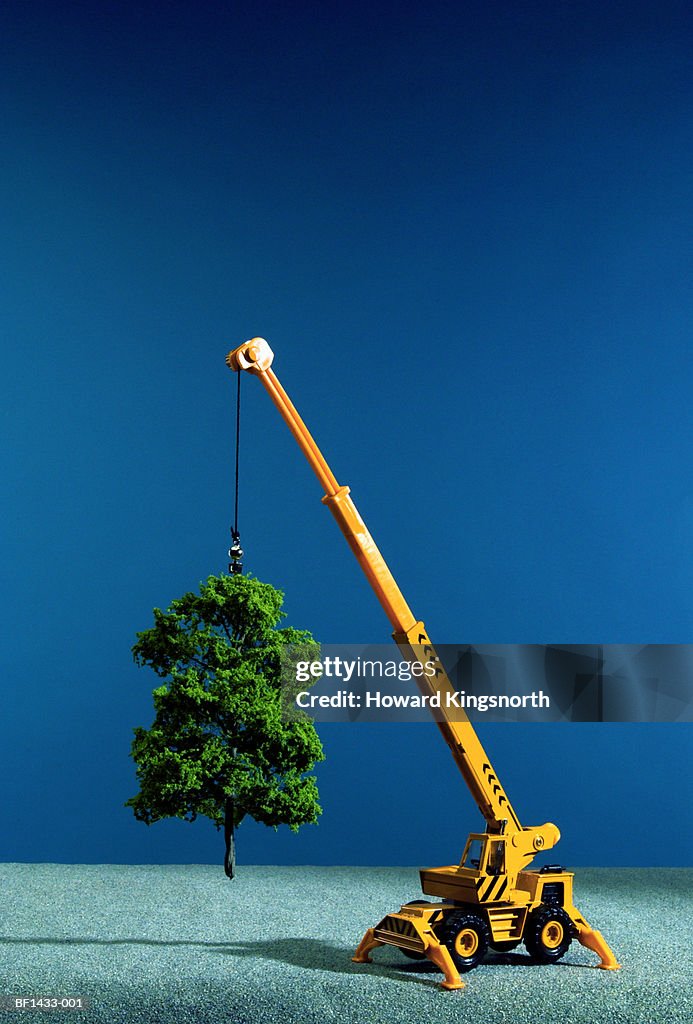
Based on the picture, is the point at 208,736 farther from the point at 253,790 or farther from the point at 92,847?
the point at 92,847

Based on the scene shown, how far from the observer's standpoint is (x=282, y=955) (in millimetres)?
7711

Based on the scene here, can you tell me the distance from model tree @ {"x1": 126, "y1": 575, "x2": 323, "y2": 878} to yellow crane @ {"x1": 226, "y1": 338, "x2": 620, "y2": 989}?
0.94m

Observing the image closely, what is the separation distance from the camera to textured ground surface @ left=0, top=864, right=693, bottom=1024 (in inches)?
256

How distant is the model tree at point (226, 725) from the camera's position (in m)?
7.64

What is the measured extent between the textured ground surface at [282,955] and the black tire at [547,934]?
0.10 meters

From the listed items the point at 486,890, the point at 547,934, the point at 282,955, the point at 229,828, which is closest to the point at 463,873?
the point at 486,890

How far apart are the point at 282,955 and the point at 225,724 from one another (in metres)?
1.65

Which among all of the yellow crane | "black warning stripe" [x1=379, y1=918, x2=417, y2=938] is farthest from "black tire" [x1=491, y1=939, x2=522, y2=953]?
"black warning stripe" [x1=379, y1=918, x2=417, y2=938]

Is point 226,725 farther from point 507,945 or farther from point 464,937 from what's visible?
point 507,945

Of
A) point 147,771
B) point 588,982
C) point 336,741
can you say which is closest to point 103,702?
point 336,741

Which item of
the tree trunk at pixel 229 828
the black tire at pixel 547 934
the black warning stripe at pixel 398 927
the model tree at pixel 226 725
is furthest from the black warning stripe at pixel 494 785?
the tree trunk at pixel 229 828

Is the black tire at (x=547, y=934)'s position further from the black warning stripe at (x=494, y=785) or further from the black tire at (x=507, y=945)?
the black warning stripe at (x=494, y=785)

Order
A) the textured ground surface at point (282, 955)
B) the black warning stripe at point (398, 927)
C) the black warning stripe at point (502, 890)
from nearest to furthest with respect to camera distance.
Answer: the textured ground surface at point (282, 955), the black warning stripe at point (398, 927), the black warning stripe at point (502, 890)

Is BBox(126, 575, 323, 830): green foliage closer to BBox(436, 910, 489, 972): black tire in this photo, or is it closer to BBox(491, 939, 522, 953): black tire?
BBox(436, 910, 489, 972): black tire
